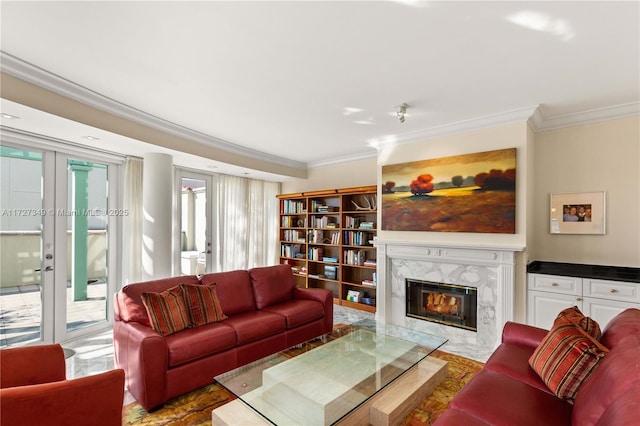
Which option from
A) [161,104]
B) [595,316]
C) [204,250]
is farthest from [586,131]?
[204,250]

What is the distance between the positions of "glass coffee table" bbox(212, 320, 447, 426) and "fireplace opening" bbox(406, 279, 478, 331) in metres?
1.12

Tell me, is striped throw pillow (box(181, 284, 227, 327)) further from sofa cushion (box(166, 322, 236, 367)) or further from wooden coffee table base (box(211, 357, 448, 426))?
wooden coffee table base (box(211, 357, 448, 426))

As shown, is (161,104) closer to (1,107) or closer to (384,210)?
(1,107)

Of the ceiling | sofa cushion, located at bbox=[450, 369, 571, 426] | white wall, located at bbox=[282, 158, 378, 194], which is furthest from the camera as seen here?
white wall, located at bbox=[282, 158, 378, 194]

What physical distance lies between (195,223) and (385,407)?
422 centimetres

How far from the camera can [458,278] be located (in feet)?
12.0

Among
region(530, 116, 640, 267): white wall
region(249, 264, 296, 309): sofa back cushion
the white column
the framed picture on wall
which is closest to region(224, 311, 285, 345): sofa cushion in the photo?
region(249, 264, 296, 309): sofa back cushion

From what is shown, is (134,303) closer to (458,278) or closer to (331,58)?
(331,58)

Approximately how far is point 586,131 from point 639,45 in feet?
5.15

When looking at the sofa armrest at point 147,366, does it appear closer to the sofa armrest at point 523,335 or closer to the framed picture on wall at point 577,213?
the sofa armrest at point 523,335

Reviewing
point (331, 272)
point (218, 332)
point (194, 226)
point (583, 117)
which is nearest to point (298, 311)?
point (218, 332)

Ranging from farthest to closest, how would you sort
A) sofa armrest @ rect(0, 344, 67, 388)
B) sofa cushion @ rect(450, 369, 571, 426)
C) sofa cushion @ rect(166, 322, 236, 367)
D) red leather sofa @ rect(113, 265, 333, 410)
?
sofa cushion @ rect(166, 322, 236, 367) < red leather sofa @ rect(113, 265, 333, 410) < sofa armrest @ rect(0, 344, 67, 388) < sofa cushion @ rect(450, 369, 571, 426)

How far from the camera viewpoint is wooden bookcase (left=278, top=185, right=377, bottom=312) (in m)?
5.03

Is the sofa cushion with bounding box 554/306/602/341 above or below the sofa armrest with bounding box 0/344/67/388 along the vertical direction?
above
